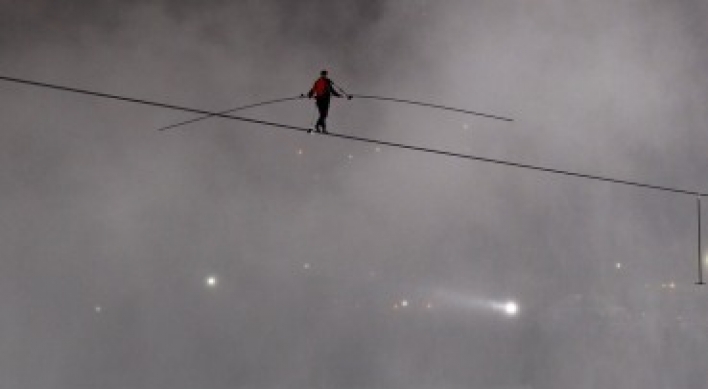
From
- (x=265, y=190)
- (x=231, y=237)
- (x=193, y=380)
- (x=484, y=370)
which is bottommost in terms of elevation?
(x=193, y=380)

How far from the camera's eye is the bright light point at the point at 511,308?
8027 cm

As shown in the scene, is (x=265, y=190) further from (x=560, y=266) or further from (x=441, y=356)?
(x=560, y=266)

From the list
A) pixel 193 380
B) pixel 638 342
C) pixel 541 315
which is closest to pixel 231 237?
pixel 193 380

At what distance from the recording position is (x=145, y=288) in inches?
2746

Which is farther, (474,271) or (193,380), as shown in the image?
(474,271)

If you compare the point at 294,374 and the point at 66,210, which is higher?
the point at 66,210

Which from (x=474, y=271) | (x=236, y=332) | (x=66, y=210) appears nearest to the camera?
(x=66, y=210)

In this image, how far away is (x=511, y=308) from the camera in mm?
81562

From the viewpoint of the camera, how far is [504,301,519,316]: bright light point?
8027 centimetres

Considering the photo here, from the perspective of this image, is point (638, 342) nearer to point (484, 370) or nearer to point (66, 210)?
point (484, 370)

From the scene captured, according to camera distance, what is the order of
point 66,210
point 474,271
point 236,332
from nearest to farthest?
point 66,210 < point 236,332 < point 474,271

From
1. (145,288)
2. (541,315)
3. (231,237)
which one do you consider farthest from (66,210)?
(541,315)

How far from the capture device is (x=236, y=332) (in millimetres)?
72062

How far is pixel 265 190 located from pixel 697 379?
5273 centimetres
